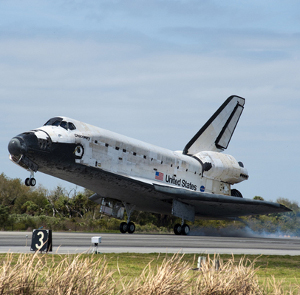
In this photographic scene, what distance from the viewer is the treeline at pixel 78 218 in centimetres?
3170

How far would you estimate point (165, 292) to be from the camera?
17.5ft

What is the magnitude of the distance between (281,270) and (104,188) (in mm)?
14973

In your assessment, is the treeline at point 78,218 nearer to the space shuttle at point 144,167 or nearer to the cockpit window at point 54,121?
the space shuttle at point 144,167

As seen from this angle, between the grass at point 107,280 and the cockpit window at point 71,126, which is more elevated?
the cockpit window at point 71,126

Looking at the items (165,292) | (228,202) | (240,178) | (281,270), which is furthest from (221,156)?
(165,292)

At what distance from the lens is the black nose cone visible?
1936 centimetres

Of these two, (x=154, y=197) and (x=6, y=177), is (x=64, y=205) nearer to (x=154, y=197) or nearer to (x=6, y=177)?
(x=6, y=177)

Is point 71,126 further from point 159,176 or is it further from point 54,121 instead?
point 159,176

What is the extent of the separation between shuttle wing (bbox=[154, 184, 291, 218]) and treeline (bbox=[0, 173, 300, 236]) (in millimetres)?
2594

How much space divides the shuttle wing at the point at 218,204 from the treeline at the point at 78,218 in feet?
8.51

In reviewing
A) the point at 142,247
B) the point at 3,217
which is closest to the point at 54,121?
the point at 142,247

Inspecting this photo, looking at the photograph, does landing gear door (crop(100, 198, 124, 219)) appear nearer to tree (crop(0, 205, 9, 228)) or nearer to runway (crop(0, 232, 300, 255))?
runway (crop(0, 232, 300, 255))

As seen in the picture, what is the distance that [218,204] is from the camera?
26484 millimetres

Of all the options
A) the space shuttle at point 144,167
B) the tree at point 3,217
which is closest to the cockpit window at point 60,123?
the space shuttle at point 144,167
